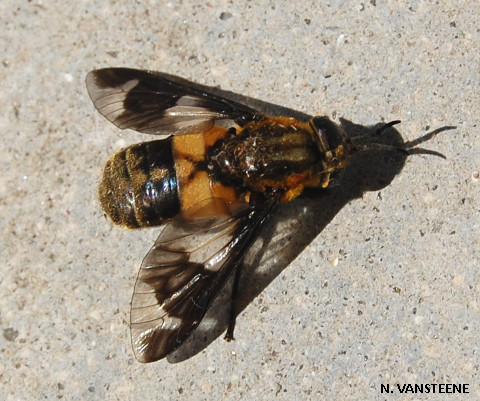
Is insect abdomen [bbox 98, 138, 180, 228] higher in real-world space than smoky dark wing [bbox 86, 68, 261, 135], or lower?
lower

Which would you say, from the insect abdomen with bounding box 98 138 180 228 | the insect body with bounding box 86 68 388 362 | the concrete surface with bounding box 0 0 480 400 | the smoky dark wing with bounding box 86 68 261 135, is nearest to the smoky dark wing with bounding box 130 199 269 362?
the insect body with bounding box 86 68 388 362

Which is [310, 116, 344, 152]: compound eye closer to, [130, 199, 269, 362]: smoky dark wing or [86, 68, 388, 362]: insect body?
[86, 68, 388, 362]: insect body

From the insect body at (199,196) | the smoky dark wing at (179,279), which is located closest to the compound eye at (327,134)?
the insect body at (199,196)

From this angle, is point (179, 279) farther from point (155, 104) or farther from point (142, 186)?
point (155, 104)

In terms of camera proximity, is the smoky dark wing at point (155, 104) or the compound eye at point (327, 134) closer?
the compound eye at point (327, 134)

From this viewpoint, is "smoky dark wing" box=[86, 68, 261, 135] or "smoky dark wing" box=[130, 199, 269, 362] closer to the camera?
"smoky dark wing" box=[130, 199, 269, 362]

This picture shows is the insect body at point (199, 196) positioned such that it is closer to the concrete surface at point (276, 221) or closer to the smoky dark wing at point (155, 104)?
the smoky dark wing at point (155, 104)

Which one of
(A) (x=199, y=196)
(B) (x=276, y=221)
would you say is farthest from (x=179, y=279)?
(B) (x=276, y=221)
